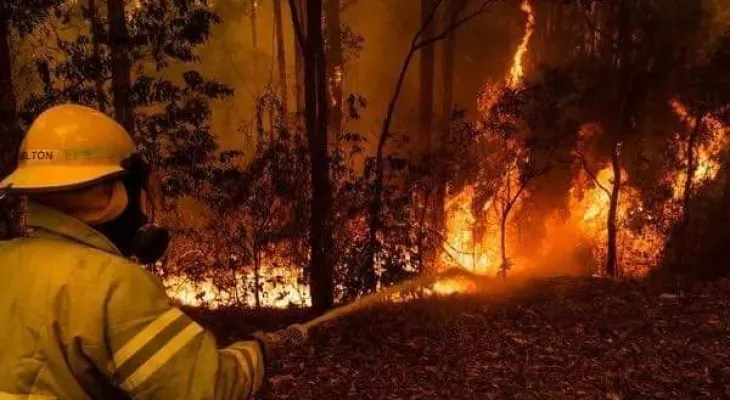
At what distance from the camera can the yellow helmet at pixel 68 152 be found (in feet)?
5.86

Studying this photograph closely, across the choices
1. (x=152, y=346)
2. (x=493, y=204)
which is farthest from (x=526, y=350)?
(x=493, y=204)

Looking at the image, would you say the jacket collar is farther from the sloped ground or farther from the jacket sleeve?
the sloped ground

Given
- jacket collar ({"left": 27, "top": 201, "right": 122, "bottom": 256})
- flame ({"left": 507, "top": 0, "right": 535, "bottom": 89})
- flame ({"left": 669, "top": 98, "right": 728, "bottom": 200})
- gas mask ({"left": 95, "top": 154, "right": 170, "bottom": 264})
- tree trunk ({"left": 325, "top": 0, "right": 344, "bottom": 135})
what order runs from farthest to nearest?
flame ({"left": 507, "top": 0, "right": 535, "bottom": 89}) < tree trunk ({"left": 325, "top": 0, "right": 344, "bottom": 135}) < flame ({"left": 669, "top": 98, "right": 728, "bottom": 200}) < gas mask ({"left": 95, "top": 154, "right": 170, "bottom": 264}) < jacket collar ({"left": 27, "top": 201, "right": 122, "bottom": 256})

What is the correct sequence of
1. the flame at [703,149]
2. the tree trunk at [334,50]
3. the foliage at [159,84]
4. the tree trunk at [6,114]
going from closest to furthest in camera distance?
1. the tree trunk at [6,114]
2. the foliage at [159,84]
3. the flame at [703,149]
4. the tree trunk at [334,50]

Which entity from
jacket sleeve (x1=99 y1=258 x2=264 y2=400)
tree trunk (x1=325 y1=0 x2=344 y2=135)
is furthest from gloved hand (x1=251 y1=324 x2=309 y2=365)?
tree trunk (x1=325 y1=0 x2=344 y2=135)

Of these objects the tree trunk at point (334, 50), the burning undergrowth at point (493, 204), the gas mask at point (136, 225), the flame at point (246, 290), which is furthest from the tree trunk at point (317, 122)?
the tree trunk at point (334, 50)

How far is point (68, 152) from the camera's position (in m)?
1.84

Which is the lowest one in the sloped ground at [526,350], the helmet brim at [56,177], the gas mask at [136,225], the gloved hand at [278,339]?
the sloped ground at [526,350]

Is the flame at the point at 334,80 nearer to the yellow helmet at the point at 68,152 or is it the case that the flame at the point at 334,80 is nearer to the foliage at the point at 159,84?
the foliage at the point at 159,84

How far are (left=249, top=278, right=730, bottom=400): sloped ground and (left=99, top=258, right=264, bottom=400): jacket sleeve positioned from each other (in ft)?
14.4

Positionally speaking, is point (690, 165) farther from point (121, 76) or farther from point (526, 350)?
point (121, 76)

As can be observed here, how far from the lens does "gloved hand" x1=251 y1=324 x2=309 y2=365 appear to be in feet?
7.28

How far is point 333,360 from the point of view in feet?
22.9

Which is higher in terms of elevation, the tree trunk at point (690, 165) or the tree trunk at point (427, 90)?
the tree trunk at point (427, 90)
